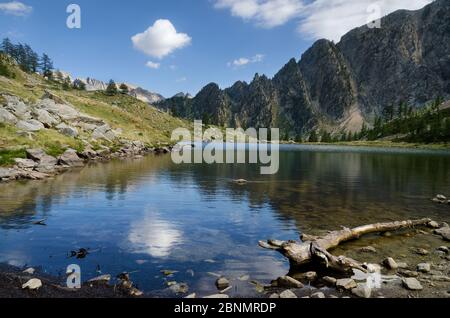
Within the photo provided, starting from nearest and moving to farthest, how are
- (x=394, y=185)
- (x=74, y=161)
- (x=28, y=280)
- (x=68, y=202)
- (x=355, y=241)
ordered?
(x=28, y=280) → (x=355, y=241) → (x=68, y=202) → (x=394, y=185) → (x=74, y=161)

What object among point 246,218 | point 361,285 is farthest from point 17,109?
point 361,285

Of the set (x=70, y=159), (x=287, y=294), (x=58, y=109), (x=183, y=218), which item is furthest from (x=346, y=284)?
(x=58, y=109)

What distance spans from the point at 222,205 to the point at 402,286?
2427 cm

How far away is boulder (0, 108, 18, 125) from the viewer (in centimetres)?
7815

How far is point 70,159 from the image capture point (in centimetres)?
7838

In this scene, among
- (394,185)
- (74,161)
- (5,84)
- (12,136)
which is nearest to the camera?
(394,185)

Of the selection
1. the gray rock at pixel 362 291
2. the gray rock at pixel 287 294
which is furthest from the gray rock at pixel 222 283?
the gray rock at pixel 362 291

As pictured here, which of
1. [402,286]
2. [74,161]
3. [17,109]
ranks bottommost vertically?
[402,286]

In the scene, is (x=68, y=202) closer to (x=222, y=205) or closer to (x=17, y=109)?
(x=222, y=205)

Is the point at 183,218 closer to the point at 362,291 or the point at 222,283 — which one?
the point at 222,283

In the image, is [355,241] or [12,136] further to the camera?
[12,136]

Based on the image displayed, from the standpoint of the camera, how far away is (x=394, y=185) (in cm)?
6022

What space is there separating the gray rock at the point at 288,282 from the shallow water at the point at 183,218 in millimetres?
1447

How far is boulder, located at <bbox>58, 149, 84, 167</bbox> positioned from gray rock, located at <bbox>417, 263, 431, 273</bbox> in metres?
69.0
